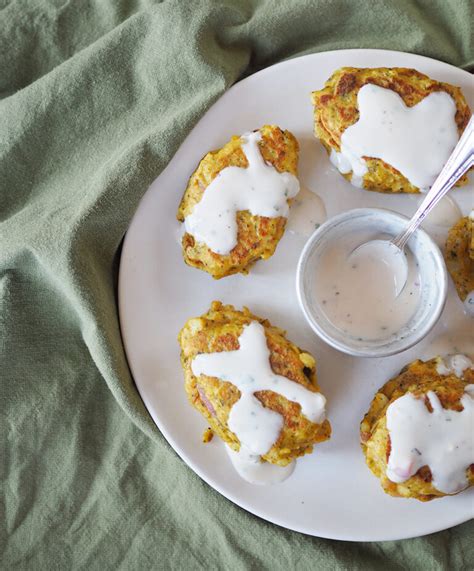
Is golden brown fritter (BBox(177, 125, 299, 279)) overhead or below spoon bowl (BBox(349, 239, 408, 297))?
overhead

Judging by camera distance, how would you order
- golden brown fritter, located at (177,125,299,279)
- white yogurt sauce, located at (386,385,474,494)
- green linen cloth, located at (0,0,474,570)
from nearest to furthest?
white yogurt sauce, located at (386,385,474,494) → golden brown fritter, located at (177,125,299,279) → green linen cloth, located at (0,0,474,570)

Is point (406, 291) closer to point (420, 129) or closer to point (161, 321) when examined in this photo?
point (420, 129)

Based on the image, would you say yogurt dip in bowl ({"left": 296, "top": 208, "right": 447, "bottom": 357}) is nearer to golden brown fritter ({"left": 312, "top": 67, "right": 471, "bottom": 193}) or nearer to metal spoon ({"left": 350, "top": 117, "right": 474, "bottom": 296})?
metal spoon ({"left": 350, "top": 117, "right": 474, "bottom": 296})

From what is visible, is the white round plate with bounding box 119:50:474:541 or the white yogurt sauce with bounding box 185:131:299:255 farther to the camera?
the white round plate with bounding box 119:50:474:541

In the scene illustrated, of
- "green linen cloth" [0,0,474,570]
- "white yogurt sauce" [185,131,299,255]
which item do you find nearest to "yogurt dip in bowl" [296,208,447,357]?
"white yogurt sauce" [185,131,299,255]

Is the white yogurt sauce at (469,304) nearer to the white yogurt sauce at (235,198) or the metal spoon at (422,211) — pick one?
the metal spoon at (422,211)

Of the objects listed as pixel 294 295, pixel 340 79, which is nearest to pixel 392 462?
pixel 294 295

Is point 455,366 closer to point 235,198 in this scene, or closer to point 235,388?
point 235,388
